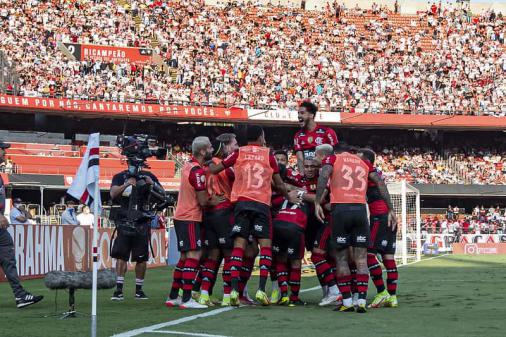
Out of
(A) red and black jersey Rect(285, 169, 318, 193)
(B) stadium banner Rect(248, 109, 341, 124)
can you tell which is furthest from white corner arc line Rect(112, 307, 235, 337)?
(B) stadium banner Rect(248, 109, 341, 124)

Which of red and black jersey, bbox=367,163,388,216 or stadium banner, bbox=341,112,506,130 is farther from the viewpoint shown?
stadium banner, bbox=341,112,506,130

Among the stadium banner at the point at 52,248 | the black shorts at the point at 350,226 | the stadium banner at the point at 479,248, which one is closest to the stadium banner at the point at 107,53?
the stadium banner at the point at 479,248

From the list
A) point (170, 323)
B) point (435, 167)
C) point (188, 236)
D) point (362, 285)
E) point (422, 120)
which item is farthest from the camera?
point (435, 167)

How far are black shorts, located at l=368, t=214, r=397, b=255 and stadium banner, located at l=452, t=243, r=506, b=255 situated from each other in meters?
28.0

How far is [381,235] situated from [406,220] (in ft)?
63.7

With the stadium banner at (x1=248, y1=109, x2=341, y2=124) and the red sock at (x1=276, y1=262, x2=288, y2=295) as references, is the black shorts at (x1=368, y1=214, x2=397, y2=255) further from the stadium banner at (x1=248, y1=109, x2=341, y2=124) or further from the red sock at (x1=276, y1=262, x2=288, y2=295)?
the stadium banner at (x1=248, y1=109, x2=341, y2=124)

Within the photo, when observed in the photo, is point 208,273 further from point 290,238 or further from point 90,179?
point 90,179

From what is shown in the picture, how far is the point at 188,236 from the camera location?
11820 mm

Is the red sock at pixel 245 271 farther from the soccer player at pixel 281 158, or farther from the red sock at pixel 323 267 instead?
the soccer player at pixel 281 158

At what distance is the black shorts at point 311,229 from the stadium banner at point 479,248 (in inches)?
1103

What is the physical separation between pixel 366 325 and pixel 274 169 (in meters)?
2.89

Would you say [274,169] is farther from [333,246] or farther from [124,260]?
[124,260]

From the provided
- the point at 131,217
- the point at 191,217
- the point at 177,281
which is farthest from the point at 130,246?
the point at 191,217

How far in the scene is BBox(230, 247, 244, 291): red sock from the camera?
11320 mm
